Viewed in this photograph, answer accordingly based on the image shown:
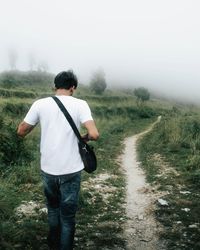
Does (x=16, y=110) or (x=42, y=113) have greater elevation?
(x=42, y=113)

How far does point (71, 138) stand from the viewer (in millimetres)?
4633

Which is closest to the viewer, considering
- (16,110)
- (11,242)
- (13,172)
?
(11,242)

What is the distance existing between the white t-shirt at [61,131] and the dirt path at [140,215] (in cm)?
190

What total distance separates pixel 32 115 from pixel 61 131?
0.40 metres

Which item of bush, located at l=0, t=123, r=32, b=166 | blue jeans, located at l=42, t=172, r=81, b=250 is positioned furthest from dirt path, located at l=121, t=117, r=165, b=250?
bush, located at l=0, t=123, r=32, b=166

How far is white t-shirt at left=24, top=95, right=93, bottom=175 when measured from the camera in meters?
4.60

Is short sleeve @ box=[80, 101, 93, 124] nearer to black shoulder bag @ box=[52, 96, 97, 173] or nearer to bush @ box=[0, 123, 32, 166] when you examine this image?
black shoulder bag @ box=[52, 96, 97, 173]

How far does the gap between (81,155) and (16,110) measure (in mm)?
22303

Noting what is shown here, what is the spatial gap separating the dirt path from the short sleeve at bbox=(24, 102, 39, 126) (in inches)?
94.5

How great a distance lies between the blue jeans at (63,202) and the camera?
4.73m

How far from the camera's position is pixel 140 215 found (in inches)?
295

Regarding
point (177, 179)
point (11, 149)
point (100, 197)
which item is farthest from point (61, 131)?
point (177, 179)

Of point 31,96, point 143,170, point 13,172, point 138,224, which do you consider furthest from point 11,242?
point 31,96

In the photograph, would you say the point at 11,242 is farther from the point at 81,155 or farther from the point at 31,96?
the point at 31,96
